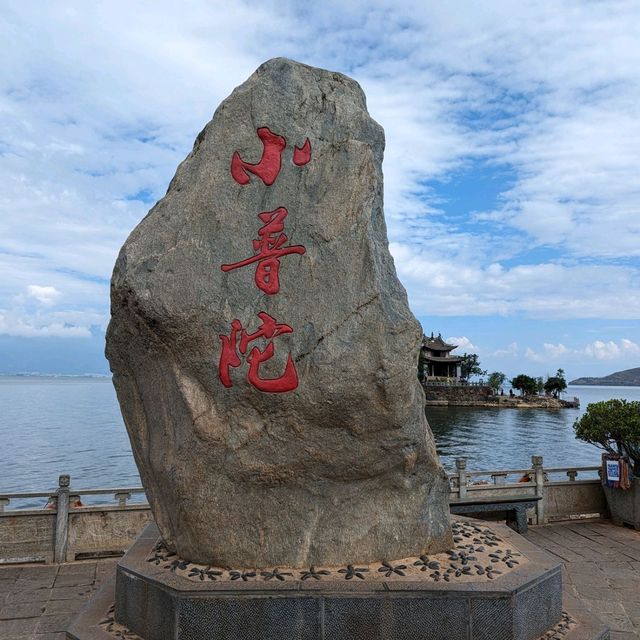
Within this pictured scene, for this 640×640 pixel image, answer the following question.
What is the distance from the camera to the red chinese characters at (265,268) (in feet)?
15.1

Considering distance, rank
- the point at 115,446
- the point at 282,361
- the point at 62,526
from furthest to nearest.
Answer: the point at 115,446 → the point at 62,526 → the point at 282,361

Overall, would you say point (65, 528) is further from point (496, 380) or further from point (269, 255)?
point (496, 380)

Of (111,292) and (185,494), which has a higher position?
(111,292)

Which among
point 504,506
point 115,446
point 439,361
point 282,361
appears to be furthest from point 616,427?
point 439,361

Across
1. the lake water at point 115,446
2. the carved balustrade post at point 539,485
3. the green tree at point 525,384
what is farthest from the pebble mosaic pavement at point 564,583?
the green tree at point 525,384

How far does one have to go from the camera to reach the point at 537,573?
4777mm

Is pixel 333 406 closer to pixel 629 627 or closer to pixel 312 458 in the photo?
pixel 312 458

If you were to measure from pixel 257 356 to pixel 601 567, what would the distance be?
5.41 m

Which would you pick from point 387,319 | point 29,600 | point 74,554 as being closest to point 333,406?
point 387,319

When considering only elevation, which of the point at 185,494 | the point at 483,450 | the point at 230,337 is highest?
the point at 230,337

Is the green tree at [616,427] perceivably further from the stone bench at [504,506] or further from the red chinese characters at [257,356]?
the red chinese characters at [257,356]

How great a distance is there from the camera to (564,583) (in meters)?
6.66

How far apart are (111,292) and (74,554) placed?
4292 mm

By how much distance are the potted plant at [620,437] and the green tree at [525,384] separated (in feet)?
207
